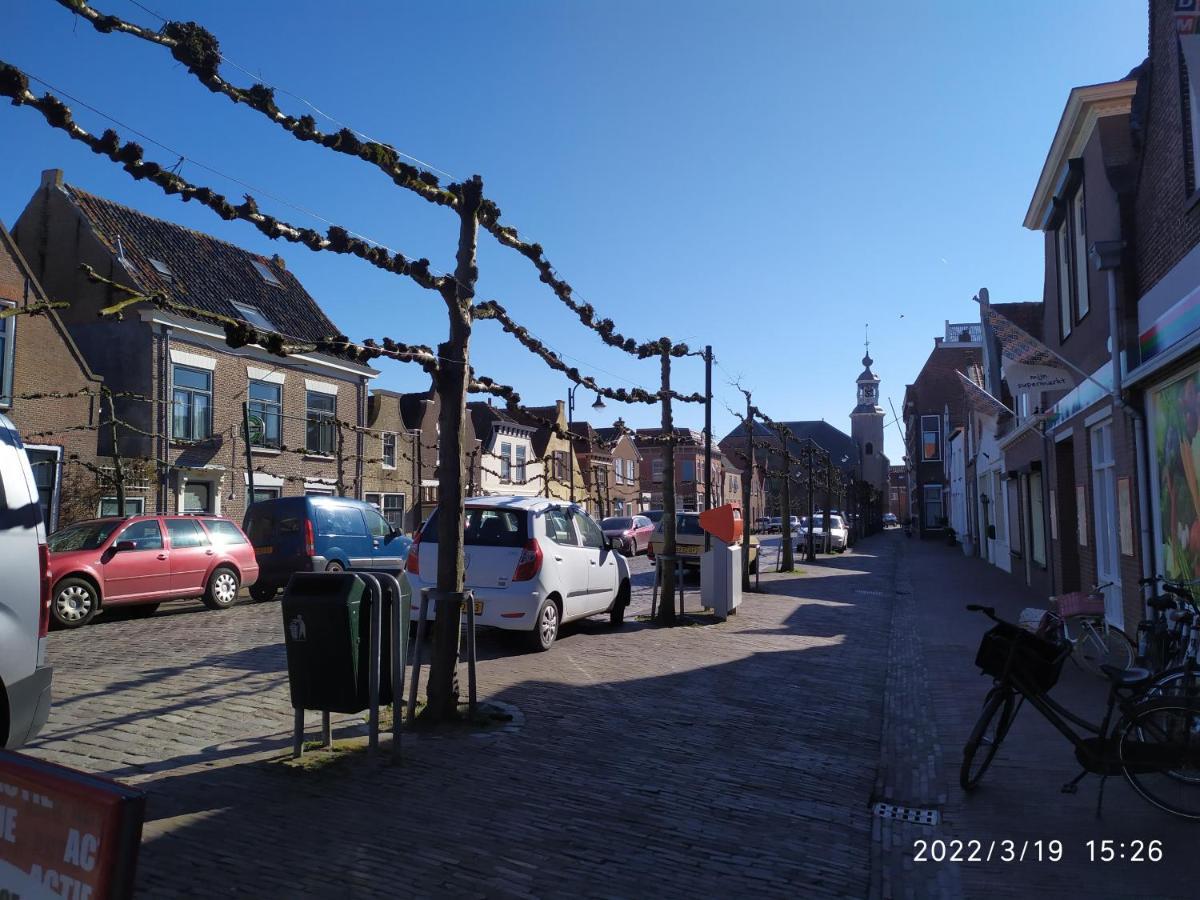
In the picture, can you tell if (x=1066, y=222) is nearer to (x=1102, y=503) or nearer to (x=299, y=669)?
(x=1102, y=503)

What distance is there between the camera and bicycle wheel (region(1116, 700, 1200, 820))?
514 cm

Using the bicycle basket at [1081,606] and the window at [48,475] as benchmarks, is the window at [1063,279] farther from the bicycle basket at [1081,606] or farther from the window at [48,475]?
the window at [48,475]

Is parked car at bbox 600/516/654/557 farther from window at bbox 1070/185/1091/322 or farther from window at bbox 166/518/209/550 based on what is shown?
window at bbox 1070/185/1091/322

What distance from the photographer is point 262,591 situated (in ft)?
55.1

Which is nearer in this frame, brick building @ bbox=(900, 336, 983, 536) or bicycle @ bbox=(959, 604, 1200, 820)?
bicycle @ bbox=(959, 604, 1200, 820)

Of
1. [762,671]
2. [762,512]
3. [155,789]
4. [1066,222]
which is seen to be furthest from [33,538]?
[762,512]

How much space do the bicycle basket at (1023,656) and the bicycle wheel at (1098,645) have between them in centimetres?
389

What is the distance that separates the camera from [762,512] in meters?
92.1

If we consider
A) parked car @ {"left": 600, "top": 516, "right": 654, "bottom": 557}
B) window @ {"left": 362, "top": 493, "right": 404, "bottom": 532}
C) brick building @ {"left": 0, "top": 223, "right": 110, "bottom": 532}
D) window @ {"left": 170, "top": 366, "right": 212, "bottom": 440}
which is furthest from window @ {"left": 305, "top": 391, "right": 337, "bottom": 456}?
parked car @ {"left": 600, "top": 516, "right": 654, "bottom": 557}

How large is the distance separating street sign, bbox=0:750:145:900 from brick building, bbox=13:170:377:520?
72.7 ft

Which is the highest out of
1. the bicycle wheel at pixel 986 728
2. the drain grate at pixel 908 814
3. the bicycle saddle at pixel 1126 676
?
the bicycle saddle at pixel 1126 676

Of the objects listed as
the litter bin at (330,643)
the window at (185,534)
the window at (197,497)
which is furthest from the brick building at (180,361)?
the litter bin at (330,643)

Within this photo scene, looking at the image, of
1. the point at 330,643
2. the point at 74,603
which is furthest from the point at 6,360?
the point at 330,643

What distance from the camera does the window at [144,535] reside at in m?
13.7
